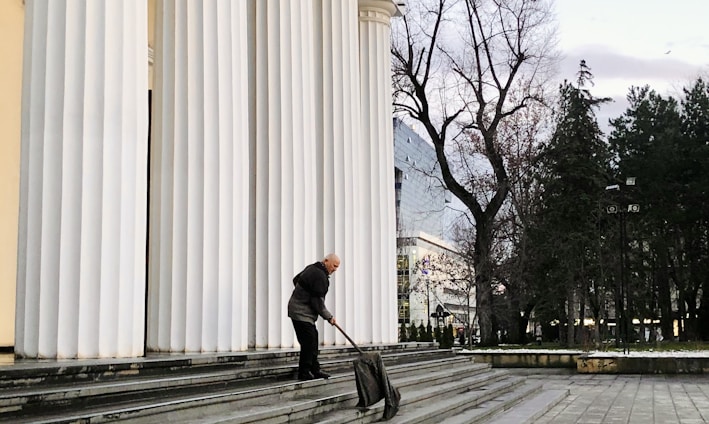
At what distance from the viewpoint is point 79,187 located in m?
8.28

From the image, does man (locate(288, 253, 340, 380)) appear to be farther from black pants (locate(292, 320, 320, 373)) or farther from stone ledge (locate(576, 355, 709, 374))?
stone ledge (locate(576, 355, 709, 374))

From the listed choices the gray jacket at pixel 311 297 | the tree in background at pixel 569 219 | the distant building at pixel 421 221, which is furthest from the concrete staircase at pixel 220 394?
the tree in background at pixel 569 219

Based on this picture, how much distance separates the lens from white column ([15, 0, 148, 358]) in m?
8.09

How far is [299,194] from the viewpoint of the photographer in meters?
12.9

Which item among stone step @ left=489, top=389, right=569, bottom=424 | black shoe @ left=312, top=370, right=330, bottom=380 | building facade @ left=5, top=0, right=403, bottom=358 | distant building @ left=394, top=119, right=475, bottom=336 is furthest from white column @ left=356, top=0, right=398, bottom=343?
distant building @ left=394, top=119, right=475, bottom=336

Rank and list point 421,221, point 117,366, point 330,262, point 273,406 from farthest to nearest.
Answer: point 421,221, point 330,262, point 273,406, point 117,366

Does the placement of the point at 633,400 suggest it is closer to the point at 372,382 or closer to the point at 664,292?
the point at 372,382

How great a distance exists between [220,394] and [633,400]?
10376 millimetres

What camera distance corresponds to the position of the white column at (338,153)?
586 inches

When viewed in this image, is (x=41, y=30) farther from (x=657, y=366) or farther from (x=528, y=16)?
(x=528, y=16)

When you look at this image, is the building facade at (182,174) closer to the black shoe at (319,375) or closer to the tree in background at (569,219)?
the black shoe at (319,375)

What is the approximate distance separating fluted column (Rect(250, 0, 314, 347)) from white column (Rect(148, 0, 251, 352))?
1714 mm

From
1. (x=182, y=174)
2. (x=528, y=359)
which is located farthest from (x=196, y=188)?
(x=528, y=359)

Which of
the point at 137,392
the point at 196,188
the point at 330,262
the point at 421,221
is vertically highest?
the point at 421,221
